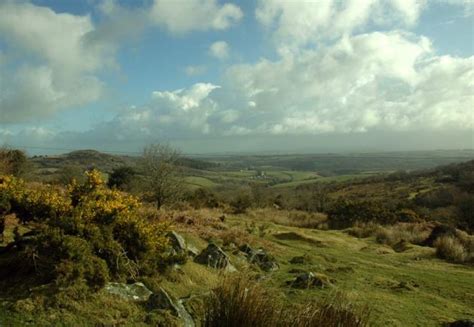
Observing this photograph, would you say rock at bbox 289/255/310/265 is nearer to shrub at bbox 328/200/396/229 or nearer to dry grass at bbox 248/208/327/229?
dry grass at bbox 248/208/327/229

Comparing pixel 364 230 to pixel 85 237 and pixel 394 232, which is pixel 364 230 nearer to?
pixel 394 232

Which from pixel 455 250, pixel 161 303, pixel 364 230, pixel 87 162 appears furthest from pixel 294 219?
pixel 87 162

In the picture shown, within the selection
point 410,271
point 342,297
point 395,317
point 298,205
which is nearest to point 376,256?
point 410,271

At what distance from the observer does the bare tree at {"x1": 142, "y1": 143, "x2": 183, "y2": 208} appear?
29.4m

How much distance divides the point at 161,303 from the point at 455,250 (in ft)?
60.2

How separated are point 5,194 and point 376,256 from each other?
16.7m

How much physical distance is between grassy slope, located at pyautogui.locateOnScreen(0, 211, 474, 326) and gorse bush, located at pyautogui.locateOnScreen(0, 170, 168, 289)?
0.66 metres

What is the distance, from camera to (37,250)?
334 inches

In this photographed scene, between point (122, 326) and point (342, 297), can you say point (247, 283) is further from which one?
point (122, 326)

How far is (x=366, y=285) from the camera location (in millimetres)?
13461

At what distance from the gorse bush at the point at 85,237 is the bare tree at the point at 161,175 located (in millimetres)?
17539

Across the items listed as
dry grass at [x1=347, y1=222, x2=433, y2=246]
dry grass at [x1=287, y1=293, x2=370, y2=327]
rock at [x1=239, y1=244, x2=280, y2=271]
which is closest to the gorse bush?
rock at [x1=239, y1=244, x2=280, y2=271]

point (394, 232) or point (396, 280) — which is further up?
point (396, 280)

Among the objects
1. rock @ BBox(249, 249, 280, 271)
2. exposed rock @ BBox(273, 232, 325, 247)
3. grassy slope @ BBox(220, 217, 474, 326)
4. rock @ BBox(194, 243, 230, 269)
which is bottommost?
exposed rock @ BBox(273, 232, 325, 247)
